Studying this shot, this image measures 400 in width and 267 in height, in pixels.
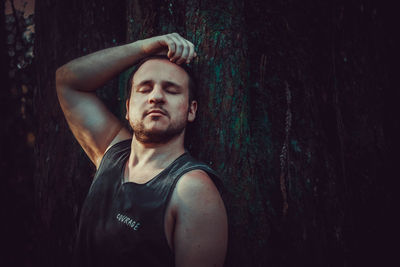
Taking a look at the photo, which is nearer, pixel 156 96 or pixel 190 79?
pixel 156 96

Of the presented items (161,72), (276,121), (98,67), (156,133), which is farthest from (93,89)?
(276,121)

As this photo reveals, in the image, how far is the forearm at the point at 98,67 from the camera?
2.01m

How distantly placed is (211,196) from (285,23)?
1660mm

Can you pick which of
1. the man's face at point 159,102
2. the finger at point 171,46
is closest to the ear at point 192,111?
the man's face at point 159,102

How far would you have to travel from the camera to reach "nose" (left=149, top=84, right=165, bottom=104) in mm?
1829

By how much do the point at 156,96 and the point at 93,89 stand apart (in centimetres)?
63

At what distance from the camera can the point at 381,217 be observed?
7.64 ft

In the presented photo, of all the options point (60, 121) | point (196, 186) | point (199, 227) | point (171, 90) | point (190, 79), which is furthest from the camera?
point (60, 121)

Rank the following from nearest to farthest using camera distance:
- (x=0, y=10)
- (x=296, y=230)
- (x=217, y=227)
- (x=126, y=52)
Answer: (x=217, y=227)
(x=126, y=52)
(x=296, y=230)
(x=0, y=10)

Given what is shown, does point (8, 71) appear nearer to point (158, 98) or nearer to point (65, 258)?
point (65, 258)

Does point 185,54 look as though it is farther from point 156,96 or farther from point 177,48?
point 156,96

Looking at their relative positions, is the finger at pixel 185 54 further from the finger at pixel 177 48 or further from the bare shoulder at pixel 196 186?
the bare shoulder at pixel 196 186

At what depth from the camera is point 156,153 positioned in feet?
6.22

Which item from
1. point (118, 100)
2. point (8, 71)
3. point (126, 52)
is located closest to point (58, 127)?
point (118, 100)
